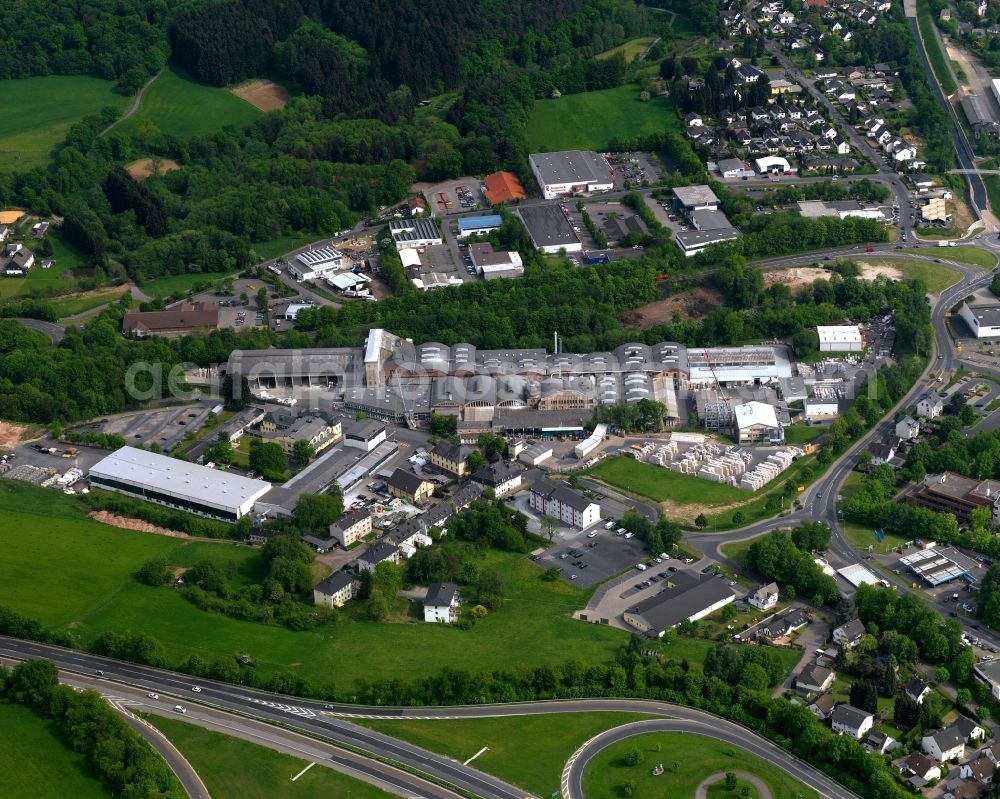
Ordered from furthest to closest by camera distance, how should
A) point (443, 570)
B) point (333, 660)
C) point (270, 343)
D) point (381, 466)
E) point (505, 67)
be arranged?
1. point (505, 67)
2. point (270, 343)
3. point (381, 466)
4. point (443, 570)
5. point (333, 660)

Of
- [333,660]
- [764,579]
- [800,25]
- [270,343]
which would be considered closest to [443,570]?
[333,660]

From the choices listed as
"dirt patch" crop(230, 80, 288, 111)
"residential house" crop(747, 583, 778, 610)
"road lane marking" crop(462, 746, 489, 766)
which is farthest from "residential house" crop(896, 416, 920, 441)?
"dirt patch" crop(230, 80, 288, 111)

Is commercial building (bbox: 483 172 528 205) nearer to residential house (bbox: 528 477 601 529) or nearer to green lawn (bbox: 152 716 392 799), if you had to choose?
residential house (bbox: 528 477 601 529)

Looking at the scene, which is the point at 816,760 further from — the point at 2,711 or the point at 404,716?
the point at 2,711

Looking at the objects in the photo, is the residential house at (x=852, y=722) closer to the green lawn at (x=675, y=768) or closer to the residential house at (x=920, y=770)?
the residential house at (x=920, y=770)

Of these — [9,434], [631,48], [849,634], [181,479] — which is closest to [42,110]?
[9,434]

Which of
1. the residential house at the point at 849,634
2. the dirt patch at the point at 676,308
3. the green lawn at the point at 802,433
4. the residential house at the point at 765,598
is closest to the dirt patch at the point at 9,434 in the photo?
the dirt patch at the point at 676,308
